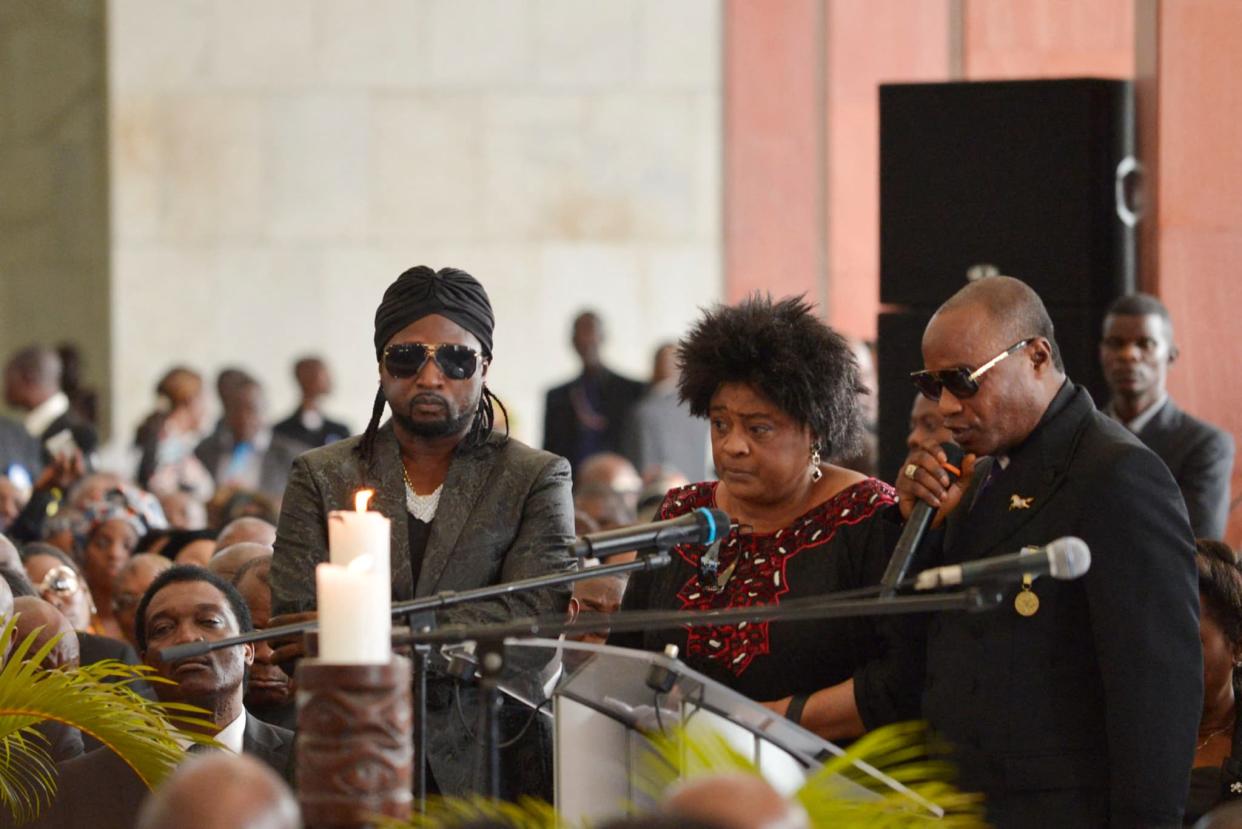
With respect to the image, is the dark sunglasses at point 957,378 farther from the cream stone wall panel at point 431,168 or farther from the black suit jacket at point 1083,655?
the cream stone wall panel at point 431,168

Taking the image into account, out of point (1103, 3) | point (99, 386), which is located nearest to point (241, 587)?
point (1103, 3)

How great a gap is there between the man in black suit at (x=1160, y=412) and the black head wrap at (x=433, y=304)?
3099 mm

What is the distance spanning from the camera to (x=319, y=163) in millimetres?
16984

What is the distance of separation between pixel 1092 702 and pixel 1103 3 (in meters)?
5.33

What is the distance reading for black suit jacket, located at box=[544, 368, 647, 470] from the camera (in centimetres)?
1402

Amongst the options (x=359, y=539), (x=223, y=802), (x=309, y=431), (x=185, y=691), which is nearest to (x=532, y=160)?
(x=309, y=431)

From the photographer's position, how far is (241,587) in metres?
6.64

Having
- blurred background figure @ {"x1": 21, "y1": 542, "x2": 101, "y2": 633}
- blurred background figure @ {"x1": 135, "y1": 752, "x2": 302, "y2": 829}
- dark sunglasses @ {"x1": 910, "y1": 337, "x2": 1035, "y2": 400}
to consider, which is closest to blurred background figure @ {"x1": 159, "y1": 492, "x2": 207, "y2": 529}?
blurred background figure @ {"x1": 21, "y1": 542, "x2": 101, "y2": 633}

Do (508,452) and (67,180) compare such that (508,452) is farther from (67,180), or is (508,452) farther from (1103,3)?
(67,180)

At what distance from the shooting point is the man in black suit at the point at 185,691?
5062mm

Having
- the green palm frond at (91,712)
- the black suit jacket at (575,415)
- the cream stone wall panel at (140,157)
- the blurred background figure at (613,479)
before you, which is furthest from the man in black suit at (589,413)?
the green palm frond at (91,712)

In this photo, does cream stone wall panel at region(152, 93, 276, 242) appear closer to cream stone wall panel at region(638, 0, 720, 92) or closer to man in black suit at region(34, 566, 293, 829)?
cream stone wall panel at region(638, 0, 720, 92)

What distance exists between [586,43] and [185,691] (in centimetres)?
1182

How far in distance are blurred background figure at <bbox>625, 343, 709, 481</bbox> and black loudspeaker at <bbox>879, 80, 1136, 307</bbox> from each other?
5.41 metres
